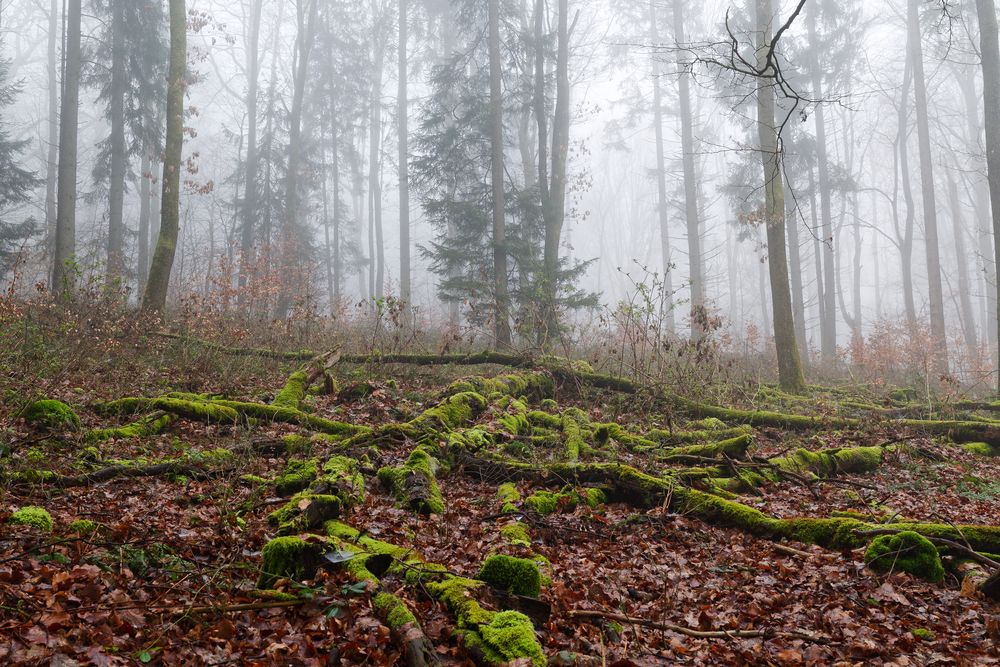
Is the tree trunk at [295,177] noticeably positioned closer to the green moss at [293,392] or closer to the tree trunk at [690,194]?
the tree trunk at [690,194]

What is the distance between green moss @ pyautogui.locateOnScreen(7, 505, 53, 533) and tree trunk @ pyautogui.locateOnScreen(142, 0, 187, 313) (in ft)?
28.5

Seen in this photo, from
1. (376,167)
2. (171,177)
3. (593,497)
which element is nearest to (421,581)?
(593,497)

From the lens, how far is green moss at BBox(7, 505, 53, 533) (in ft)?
11.3

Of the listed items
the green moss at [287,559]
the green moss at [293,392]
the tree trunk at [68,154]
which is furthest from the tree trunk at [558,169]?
the green moss at [287,559]

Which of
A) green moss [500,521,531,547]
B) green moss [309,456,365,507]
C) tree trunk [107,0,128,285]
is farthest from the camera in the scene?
tree trunk [107,0,128,285]

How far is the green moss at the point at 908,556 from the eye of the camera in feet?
13.1

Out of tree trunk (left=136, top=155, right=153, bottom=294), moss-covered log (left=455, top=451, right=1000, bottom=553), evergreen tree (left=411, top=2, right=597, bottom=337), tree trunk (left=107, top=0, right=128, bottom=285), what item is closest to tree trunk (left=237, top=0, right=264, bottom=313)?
tree trunk (left=136, top=155, right=153, bottom=294)

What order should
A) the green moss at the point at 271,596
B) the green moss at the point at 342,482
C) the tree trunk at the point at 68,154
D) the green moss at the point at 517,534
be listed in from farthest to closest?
the tree trunk at the point at 68,154
the green moss at the point at 342,482
the green moss at the point at 517,534
the green moss at the point at 271,596

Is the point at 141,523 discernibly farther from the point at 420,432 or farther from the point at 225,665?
the point at 420,432

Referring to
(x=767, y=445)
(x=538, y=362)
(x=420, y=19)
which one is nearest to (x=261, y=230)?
(x=420, y=19)

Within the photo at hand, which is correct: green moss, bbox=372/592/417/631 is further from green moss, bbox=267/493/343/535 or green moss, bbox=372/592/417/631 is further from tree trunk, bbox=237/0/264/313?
tree trunk, bbox=237/0/264/313

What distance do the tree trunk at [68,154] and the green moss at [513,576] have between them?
13171 millimetres

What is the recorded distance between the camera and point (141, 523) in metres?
3.83

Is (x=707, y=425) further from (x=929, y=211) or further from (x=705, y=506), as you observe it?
(x=929, y=211)
